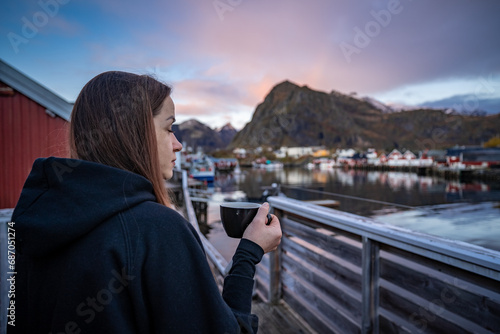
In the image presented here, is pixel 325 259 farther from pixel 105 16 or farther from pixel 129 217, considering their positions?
pixel 105 16

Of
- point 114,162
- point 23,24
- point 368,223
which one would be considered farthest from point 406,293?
point 23,24

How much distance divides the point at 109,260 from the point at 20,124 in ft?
17.6

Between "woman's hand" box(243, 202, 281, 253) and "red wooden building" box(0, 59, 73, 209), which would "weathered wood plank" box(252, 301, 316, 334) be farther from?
"red wooden building" box(0, 59, 73, 209)

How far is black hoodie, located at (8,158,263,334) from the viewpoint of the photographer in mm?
679

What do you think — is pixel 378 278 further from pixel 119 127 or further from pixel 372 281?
pixel 119 127

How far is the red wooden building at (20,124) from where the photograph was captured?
4.52 metres

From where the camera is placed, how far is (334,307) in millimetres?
2385

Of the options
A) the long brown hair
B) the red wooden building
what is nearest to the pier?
the long brown hair

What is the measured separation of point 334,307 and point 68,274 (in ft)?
7.41

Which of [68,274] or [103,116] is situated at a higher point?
[103,116]

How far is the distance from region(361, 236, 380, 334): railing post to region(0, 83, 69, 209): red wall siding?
15.9ft

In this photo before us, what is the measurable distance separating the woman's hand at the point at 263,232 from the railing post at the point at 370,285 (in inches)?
48.0

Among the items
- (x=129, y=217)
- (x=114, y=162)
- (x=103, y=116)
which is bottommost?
(x=129, y=217)

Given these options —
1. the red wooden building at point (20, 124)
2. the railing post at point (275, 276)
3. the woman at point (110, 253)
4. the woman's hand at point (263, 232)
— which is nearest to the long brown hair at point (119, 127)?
the woman at point (110, 253)
